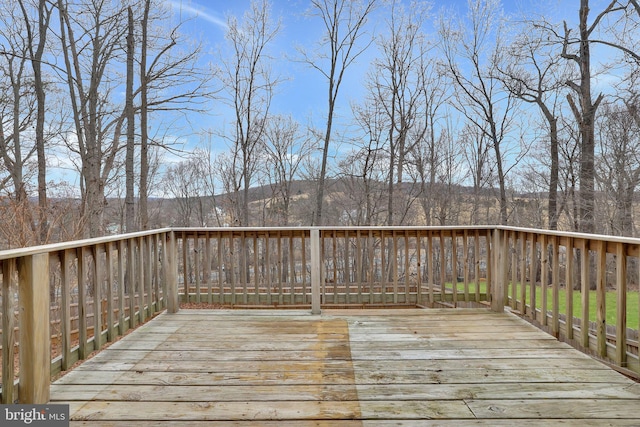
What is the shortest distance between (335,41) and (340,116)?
1996mm

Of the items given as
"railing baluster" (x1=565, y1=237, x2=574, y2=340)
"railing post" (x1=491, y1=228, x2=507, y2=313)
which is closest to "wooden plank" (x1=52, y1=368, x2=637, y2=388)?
"railing baluster" (x1=565, y1=237, x2=574, y2=340)

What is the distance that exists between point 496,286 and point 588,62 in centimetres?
849

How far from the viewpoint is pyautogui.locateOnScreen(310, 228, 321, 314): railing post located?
4035 millimetres

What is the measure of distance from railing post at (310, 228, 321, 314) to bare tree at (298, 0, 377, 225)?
5.80m

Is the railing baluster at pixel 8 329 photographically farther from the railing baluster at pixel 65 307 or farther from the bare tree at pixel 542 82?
the bare tree at pixel 542 82

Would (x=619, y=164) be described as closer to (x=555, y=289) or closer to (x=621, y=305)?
(x=555, y=289)

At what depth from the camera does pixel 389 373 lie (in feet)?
8.16

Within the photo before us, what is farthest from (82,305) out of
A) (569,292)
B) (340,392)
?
(569,292)

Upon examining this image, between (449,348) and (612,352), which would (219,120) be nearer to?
(449,348)

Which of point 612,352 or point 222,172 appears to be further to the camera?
point 222,172

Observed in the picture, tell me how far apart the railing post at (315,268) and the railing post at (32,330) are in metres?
2.42

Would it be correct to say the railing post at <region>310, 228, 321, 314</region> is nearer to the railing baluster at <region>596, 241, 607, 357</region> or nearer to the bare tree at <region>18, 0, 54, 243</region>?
the railing baluster at <region>596, 241, 607, 357</region>

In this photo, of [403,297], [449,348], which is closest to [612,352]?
[449,348]

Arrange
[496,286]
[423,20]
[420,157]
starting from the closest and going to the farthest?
[496,286], [423,20], [420,157]
